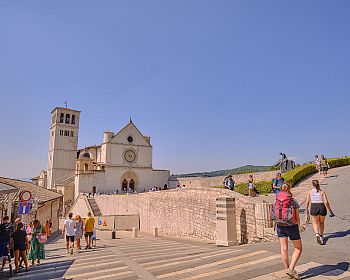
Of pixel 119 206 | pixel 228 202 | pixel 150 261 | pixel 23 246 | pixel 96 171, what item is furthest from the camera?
pixel 96 171

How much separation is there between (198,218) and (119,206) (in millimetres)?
20168

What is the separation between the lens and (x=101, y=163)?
54.1 metres

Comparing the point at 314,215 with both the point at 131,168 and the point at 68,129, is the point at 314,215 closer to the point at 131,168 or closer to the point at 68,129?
the point at 131,168

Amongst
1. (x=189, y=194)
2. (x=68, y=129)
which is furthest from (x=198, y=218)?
(x=68, y=129)

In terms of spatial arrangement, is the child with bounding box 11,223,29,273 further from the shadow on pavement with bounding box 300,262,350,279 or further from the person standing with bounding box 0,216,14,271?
the shadow on pavement with bounding box 300,262,350,279

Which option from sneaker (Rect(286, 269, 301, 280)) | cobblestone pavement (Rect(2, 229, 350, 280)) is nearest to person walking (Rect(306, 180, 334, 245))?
cobblestone pavement (Rect(2, 229, 350, 280))

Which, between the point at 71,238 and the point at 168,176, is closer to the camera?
the point at 71,238

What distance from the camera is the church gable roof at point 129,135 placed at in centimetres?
5600

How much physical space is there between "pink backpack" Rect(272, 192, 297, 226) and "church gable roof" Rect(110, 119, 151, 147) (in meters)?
51.8

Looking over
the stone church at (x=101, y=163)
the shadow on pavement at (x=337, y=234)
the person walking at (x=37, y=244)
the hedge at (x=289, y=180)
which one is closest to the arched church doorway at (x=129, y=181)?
the stone church at (x=101, y=163)

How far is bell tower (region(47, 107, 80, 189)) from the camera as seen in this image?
62.4 m

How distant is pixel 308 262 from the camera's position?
568 cm

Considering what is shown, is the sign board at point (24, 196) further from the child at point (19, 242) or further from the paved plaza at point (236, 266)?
the paved plaza at point (236, 266)

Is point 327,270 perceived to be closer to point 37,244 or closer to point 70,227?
point 37,244
